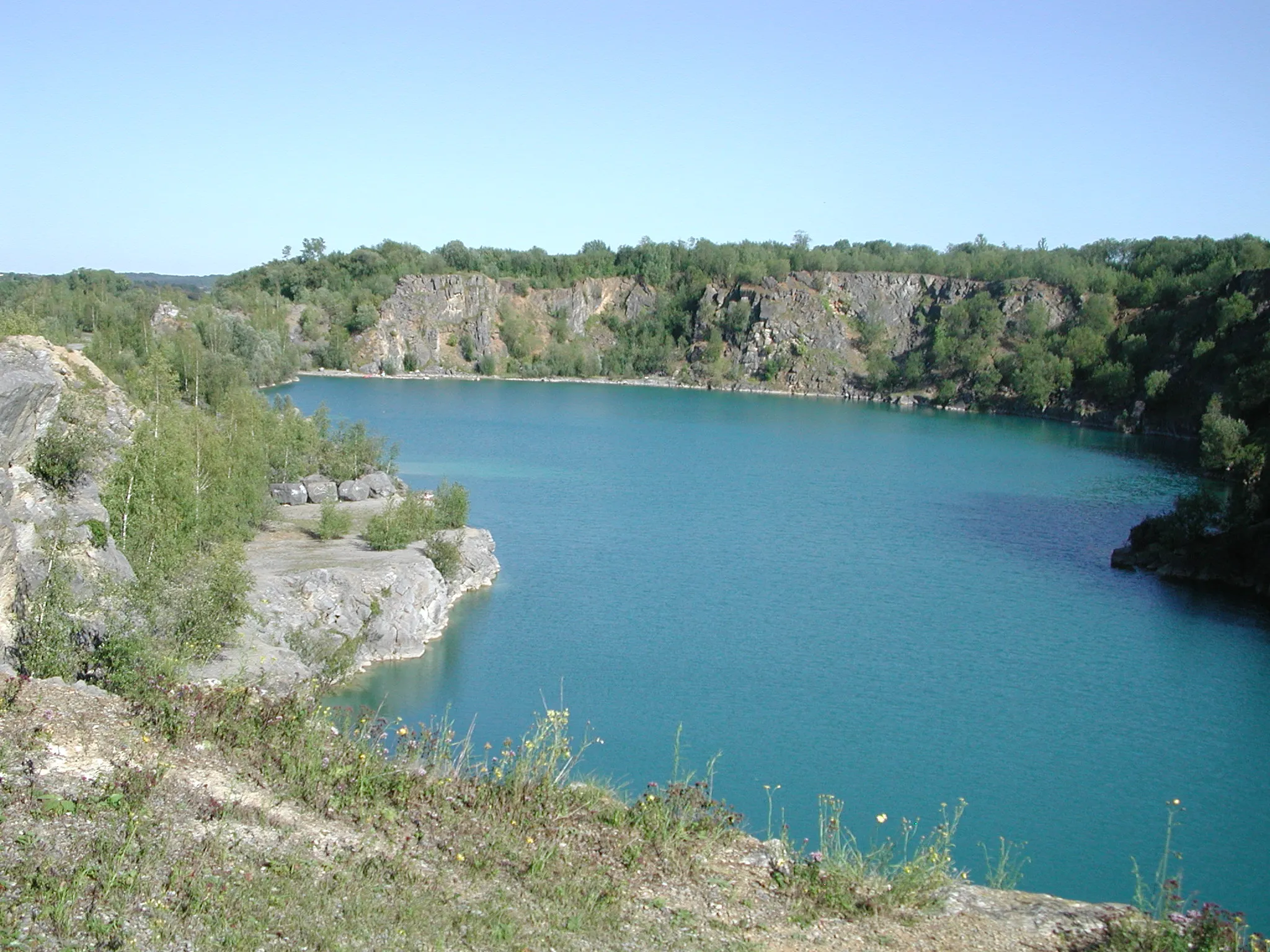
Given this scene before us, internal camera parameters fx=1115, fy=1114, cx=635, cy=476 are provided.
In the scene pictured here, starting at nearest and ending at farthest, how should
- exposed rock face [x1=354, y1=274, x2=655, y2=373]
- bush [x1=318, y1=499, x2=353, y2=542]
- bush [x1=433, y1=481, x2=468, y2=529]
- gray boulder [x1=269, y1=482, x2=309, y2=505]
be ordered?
bush [x1=318, y1=499, x2=353, y2=542], bush [x1=433, y1=481, x2=468, y2=529], gray boulder [x1=269, y1=482, x2=309, y2=505], exposed rock face [x1=354, y1=274, x2=655, y2=373]

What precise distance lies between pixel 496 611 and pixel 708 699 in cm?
769

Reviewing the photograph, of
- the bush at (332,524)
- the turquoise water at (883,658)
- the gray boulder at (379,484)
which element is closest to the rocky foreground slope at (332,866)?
the turquoise water at (883,658)

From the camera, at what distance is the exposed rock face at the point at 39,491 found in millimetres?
15164

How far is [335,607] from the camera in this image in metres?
23.6

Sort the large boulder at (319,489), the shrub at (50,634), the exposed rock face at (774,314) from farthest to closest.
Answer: the exposed rock face at (774,314)
the large boulder at (319,489)
the shrub at (50,634)

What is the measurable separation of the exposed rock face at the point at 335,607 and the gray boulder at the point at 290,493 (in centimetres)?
528

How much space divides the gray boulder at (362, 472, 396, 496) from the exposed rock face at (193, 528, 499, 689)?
24.8ft

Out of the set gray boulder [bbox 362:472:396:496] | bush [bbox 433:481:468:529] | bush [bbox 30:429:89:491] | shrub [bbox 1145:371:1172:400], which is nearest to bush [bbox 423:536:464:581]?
bush [bbox 433:481:468:529]

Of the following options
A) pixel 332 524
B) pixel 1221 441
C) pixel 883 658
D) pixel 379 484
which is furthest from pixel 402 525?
pixel 1221 441

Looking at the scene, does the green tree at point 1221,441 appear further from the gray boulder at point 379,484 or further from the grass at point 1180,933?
the grass at point 1180,933

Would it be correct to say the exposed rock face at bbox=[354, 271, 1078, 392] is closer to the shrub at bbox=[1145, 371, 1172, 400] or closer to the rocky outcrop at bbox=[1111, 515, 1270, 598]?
the shrub at bbox=[1145, 371, 1172, 400]

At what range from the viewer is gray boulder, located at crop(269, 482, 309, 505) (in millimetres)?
34938

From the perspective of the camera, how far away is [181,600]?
17.2 meters

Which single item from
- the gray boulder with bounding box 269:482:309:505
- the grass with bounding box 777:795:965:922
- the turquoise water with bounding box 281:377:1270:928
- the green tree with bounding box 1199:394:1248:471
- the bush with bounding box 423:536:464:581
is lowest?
the turquoise water with bounding box 281:377:1270:928
